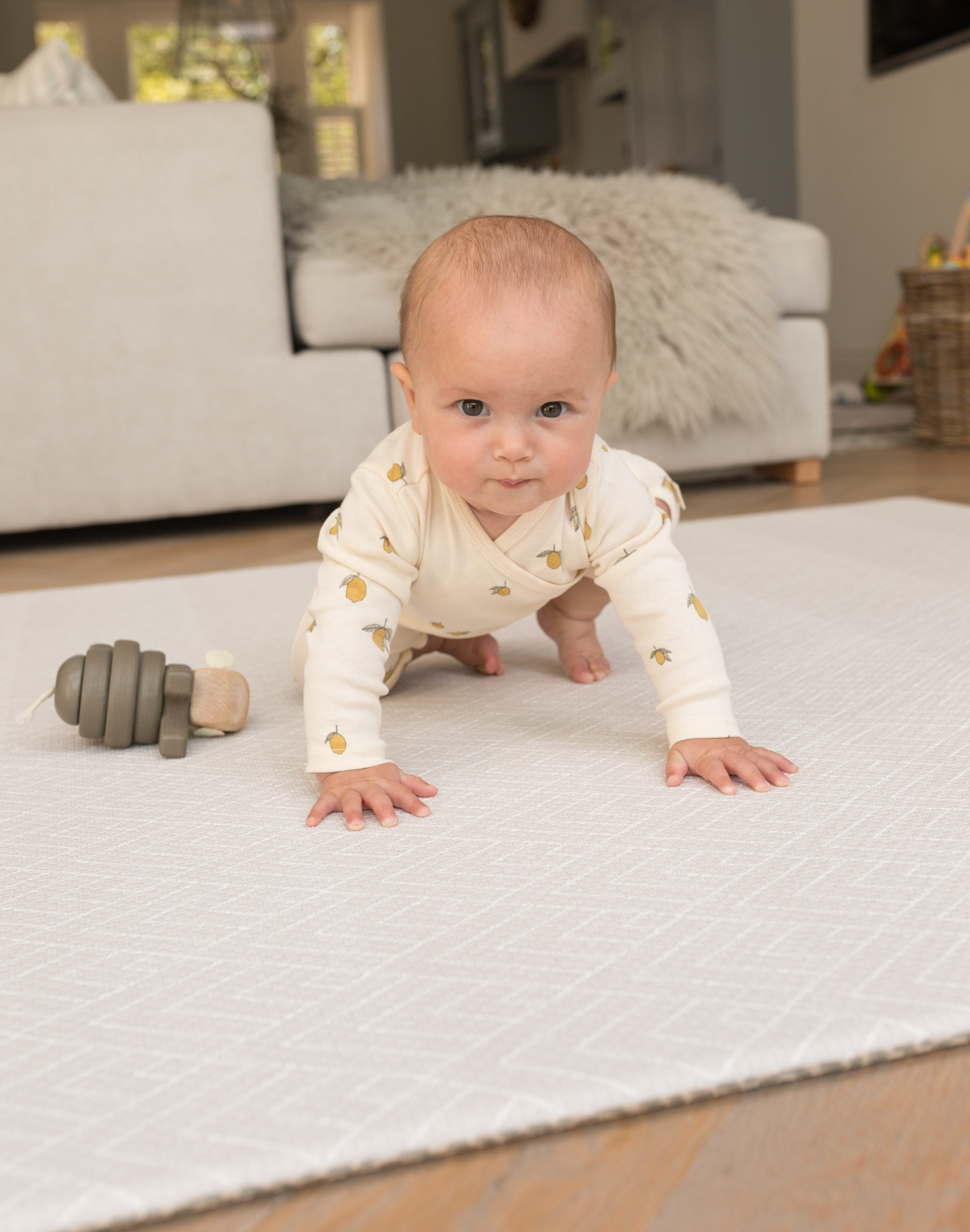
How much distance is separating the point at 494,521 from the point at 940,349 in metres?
1.85

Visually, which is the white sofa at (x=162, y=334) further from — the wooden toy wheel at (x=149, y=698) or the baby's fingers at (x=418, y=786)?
the baby's fingers at (x=418, y=786)

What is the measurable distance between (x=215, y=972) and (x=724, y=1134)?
0.73 feet

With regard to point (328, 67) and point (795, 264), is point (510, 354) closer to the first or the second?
point (795, 264)

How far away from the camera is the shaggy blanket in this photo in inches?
70.6

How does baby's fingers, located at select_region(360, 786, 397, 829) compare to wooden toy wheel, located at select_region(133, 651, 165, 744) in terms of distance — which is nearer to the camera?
baby's fingers, located at select_region(360, 786, 397, 829)

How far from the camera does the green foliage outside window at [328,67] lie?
21.2ft

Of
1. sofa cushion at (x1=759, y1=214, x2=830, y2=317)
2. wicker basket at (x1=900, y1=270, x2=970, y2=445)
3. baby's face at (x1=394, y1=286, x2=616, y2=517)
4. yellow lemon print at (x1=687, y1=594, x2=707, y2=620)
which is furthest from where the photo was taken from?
wicker basket at (x1=900, y1=270, x2=970, y2=445)

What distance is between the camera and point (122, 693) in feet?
2.59

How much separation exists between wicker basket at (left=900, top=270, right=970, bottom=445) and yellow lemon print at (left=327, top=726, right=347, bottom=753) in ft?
6.45

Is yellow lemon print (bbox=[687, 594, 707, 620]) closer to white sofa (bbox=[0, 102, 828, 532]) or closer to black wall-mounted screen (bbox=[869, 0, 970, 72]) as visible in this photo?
white sofa (bbox=[0, 102, 828, 532])

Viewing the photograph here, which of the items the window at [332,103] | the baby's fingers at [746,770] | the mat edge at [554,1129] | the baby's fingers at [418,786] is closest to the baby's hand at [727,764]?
the baby's fingers at [746,770]

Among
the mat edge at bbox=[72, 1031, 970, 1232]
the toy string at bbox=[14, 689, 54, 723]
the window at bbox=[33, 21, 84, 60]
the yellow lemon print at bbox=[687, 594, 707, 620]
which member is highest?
the window at bbox=[33, 21, 84, 60]

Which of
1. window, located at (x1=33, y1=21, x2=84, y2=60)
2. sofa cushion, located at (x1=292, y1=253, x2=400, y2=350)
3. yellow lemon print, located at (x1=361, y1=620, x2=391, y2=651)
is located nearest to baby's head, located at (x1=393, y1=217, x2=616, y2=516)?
yellow lemon print, located at (x1=361, y1=620, x2=391, y2=651)

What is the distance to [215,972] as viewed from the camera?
493 mm
